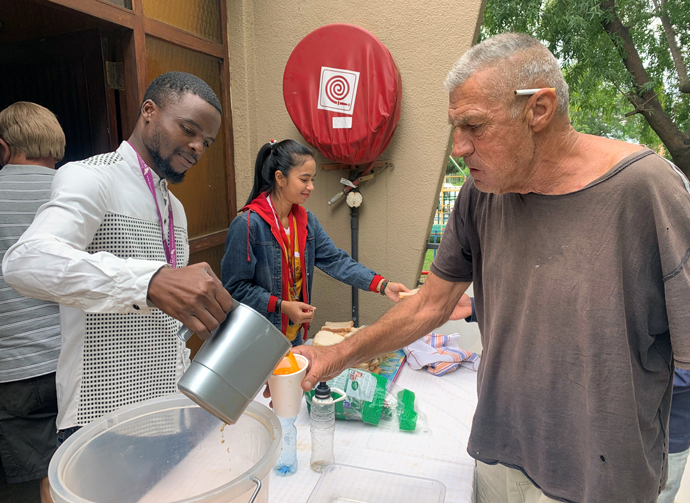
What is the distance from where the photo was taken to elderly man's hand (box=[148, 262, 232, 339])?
0.99 metres

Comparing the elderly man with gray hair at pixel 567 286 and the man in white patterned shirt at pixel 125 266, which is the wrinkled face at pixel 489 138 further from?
the man in white patterned shirt at pixel 125 266

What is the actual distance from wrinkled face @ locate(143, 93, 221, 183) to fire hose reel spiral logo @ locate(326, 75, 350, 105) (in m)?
1.45

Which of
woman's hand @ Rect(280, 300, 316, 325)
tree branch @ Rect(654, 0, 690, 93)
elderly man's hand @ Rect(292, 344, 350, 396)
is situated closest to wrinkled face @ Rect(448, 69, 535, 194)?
elderly man's hand @ Rect(292, 344, 350, 396)

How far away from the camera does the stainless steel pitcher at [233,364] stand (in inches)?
36.8

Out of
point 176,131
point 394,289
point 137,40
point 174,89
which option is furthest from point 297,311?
point 137,40

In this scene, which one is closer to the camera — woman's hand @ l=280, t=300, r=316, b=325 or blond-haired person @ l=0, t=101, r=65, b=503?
blond-haired person @ l=0, t=101, r=65, b=503

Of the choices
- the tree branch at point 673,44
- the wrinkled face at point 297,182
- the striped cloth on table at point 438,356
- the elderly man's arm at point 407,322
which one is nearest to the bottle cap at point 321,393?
the elderly man's arm at point 407,322

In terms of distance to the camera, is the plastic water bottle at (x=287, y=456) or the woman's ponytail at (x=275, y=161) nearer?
the plastic water bottle at (x=287, y=456)

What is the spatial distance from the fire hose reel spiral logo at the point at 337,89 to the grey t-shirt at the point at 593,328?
1980mm

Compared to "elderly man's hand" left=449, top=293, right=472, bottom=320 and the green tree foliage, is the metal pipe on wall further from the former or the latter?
the green tree foliage

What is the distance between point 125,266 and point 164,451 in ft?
1.66

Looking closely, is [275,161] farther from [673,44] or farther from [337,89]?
[673,44]

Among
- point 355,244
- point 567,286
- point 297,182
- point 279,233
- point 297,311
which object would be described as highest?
point 297,182

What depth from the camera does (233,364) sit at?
0.96 meters
